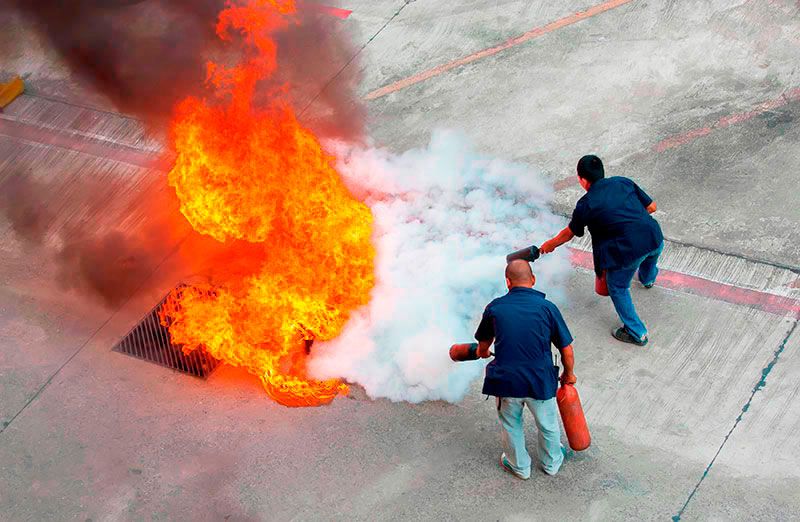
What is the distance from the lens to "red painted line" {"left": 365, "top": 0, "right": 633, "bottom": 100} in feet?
27.5

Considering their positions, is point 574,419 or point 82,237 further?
point 82,237

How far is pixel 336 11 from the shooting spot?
367 inches

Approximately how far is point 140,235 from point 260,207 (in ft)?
4.32

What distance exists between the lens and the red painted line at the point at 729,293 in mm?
5953

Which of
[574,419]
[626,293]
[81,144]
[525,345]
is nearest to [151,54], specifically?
[81,144]

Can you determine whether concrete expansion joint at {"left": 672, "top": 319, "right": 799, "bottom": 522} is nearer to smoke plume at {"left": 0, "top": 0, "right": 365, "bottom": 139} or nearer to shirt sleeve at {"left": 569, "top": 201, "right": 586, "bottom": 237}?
shirt sleeve at {"left": 569, "top": 201, "right": 586, "bottom": 237}

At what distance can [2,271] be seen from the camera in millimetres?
7109

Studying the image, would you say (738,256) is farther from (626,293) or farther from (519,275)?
(519,275)

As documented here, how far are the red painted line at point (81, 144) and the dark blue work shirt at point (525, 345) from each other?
3.99m

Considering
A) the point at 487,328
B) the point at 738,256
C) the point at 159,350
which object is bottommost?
the point at 159,350

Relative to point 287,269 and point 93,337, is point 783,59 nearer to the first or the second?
point 287,269

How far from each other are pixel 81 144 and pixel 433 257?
358 cm

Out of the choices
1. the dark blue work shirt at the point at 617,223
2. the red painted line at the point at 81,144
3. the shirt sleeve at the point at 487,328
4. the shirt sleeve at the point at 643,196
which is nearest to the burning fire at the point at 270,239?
the red painted line at the point at 81,144

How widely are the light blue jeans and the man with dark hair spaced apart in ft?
3.29
